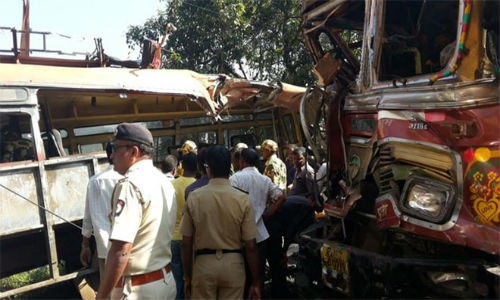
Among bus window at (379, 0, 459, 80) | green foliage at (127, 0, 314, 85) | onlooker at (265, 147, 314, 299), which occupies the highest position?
green foliage at (127, 0, 314, 85)

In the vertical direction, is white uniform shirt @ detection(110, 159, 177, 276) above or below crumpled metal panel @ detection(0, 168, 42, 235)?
above

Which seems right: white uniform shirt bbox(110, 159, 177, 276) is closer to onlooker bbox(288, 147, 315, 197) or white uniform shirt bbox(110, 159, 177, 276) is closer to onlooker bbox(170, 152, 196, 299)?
onlooker bbox(170, 152, 196, 299)

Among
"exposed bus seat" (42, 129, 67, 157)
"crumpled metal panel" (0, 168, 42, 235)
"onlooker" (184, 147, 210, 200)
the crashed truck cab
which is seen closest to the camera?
the crashed truck cab

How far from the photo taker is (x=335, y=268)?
3.36 metres

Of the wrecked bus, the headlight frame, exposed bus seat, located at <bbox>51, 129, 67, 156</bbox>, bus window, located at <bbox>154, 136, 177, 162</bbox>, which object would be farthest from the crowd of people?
bus window, located at <bbox>154, 136, 177, 162</bbox>

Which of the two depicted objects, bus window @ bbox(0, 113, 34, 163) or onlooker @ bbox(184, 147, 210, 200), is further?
bus window @ bbox(0, 113, 34, 163)

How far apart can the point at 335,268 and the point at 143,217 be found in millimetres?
1659

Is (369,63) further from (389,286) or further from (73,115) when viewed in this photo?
(73,115)

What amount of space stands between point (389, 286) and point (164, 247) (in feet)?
4.74

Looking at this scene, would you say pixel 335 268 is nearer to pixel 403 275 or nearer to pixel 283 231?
pixel 403 275

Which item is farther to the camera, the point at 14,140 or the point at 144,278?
the point at 14,140

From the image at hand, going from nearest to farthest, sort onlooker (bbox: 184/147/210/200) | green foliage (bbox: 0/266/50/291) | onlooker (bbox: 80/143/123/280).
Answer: onlooker (bbox: 80/143/123/280) → onlooker (bbox: 184/147/210/200) → green foliage (bbox: 0/266/50/291)

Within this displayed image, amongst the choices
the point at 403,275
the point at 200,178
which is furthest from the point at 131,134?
the point at 403,275

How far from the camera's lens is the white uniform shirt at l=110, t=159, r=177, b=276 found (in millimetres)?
2186
